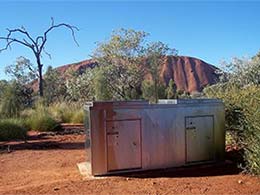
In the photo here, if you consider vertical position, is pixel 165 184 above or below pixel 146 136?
below

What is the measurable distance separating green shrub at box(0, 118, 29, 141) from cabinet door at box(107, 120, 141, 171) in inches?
309

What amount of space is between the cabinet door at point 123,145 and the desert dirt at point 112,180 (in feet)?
0.93

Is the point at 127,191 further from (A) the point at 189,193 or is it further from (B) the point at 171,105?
(B) the point at 171,105

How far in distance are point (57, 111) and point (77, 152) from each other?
10.7 metres

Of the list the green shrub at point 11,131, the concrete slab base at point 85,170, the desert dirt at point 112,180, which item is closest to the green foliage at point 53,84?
the green shrub at point 11,131

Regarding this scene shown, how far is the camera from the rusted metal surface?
7711 millimetres

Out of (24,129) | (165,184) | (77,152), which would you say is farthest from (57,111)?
(165,184)

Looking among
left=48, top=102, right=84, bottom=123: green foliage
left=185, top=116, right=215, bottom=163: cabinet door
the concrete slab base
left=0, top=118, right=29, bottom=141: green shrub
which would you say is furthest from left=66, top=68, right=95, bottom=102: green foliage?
left=185, top=116, right=215, bottom=163: cabinet door

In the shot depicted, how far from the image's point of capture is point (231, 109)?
9227 mm

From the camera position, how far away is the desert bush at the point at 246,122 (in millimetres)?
7129

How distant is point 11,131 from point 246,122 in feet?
31.3

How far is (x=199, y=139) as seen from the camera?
8.59m

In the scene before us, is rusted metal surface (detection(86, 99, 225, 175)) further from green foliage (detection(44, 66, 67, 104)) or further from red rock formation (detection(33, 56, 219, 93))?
red rock formation (detection(33, 56, 219, 93))

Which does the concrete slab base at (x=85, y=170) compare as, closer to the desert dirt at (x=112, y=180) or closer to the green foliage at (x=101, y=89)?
the desert dirt at (x=112, y=180)
